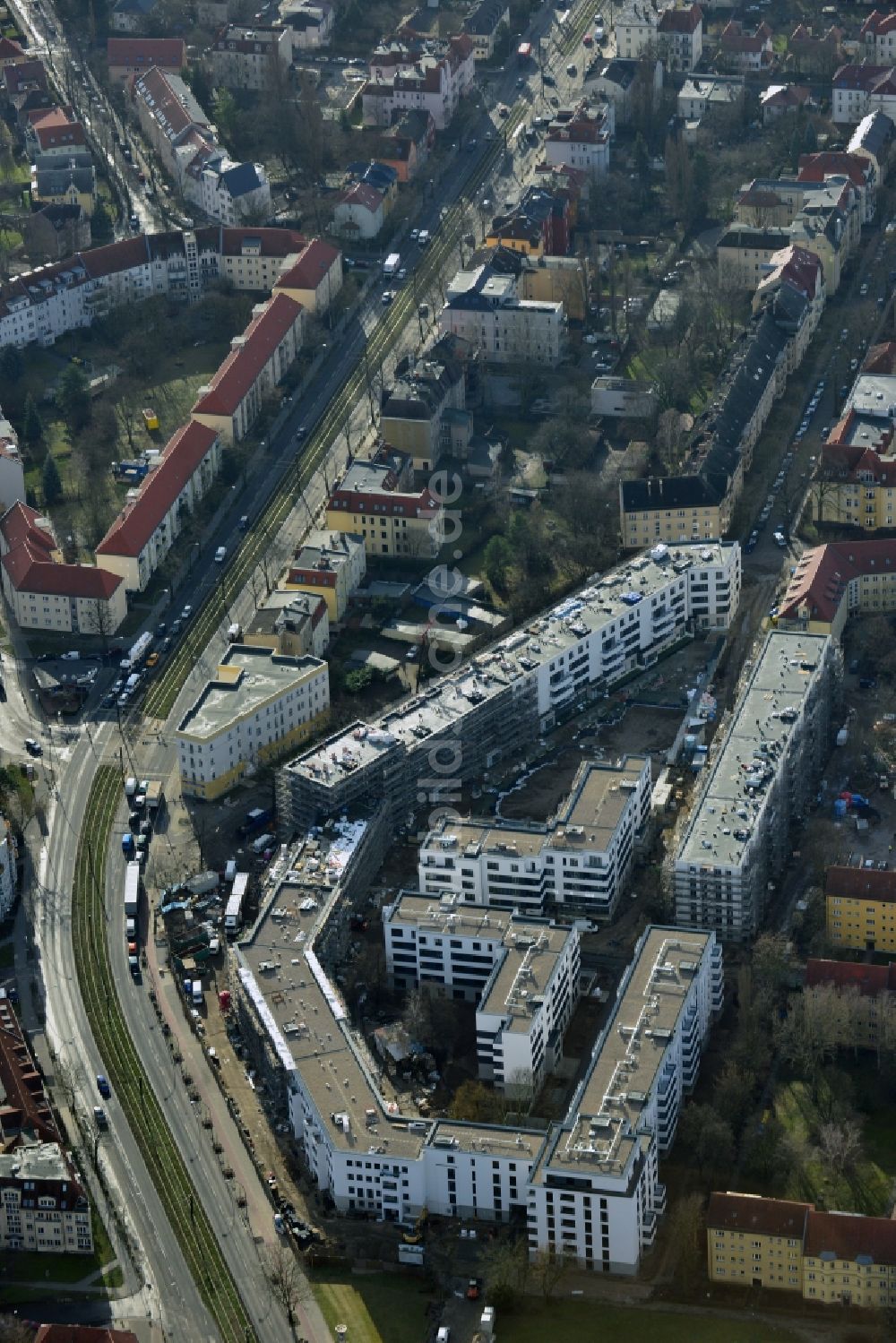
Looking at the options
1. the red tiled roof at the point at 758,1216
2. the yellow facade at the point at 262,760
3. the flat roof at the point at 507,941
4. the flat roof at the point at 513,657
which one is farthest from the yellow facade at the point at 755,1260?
the yellow facade at the point at 262,760

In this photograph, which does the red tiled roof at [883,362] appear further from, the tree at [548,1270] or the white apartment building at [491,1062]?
the tree at [548,1270]

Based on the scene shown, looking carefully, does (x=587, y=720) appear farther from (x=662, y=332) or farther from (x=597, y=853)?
(x=662, y=332)

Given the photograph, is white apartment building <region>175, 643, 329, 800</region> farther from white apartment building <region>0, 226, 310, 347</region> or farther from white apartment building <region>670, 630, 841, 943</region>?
white apartment building <region>0, 226, 310, 347</region>

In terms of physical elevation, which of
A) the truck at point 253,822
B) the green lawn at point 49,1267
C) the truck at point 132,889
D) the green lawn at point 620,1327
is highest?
the truck at point 253,822

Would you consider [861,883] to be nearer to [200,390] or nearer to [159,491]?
[159,491]

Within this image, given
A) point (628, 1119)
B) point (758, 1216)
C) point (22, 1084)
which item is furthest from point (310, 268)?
point (758, 1216)

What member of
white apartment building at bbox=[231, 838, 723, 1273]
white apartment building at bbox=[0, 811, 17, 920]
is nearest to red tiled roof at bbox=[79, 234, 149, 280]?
white apartment building at bbox=[0, 811, 17, 920]
